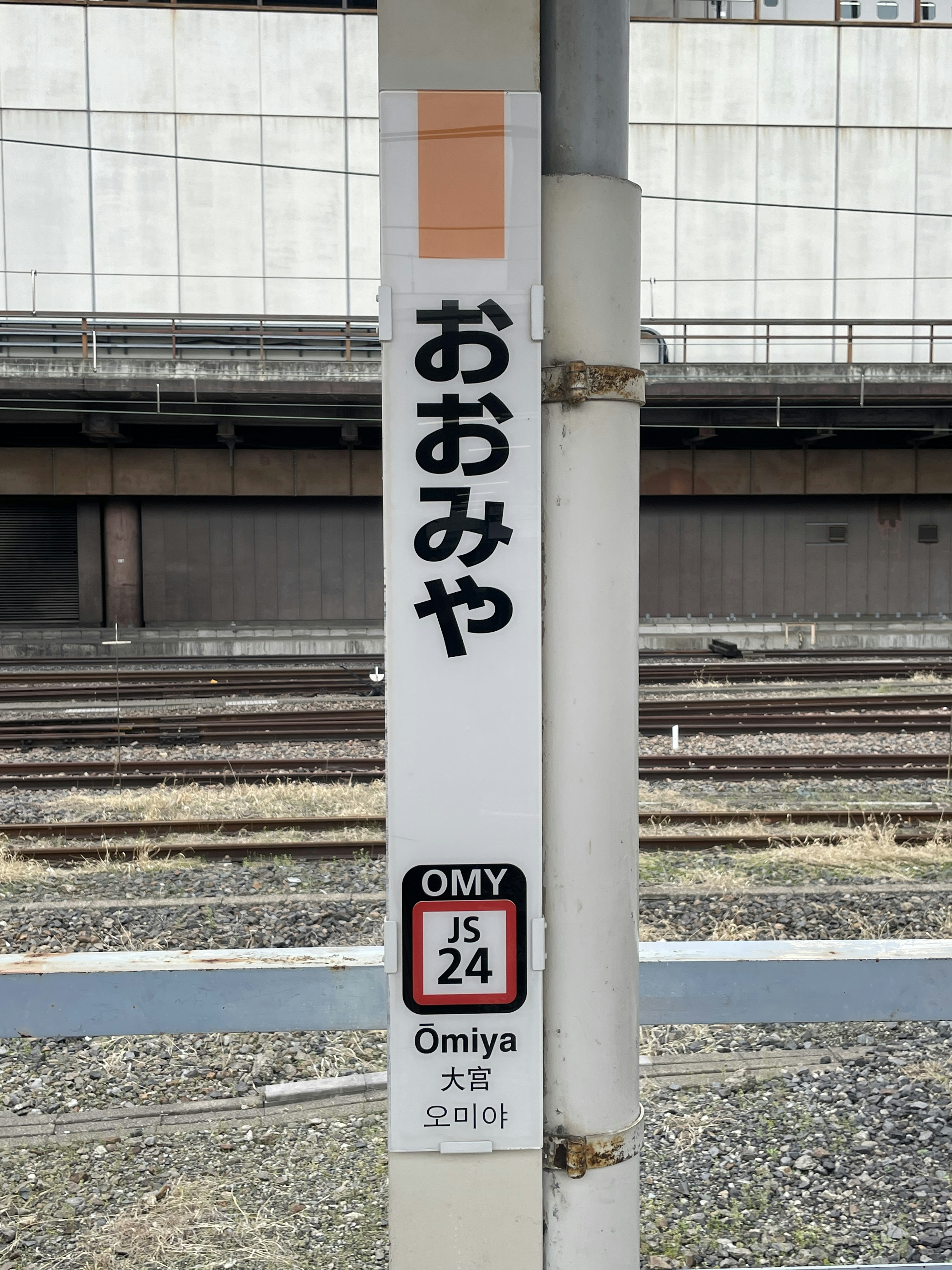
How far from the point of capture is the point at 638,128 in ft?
80.3

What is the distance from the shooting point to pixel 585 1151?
6.54 feet

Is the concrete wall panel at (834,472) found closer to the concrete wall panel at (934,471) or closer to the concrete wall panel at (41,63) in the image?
the concrete wall panel at (934,471)

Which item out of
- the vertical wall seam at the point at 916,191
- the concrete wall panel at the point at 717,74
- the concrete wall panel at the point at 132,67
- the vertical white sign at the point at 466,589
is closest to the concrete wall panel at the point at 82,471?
the concrete wall panel at the point at 132,67

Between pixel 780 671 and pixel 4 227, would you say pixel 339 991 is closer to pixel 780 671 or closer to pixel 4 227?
pixel 780 671

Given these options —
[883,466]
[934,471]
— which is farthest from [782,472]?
[934,471]

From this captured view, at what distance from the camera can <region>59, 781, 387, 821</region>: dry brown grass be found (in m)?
9.09

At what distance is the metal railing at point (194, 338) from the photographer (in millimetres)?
23031

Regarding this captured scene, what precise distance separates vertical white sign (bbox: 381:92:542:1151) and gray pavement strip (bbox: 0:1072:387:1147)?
2367mm

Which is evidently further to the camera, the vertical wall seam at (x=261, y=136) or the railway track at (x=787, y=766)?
the vertical wall seam at (x=261, y=136)

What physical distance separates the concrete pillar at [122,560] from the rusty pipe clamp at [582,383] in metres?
23.1

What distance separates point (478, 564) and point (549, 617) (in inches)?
7.1

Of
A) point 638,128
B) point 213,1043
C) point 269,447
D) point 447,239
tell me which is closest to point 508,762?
point 447,239

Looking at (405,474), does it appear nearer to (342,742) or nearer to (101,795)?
(101,795)

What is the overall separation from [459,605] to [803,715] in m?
12.6
